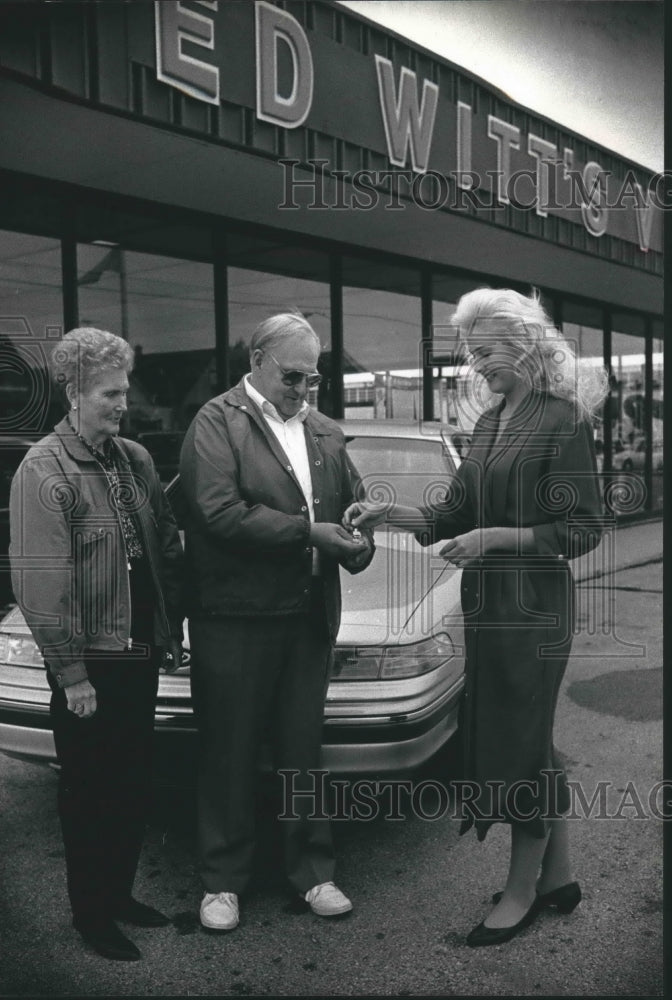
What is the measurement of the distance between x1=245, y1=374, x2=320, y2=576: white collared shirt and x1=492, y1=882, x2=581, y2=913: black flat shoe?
1.25 metres

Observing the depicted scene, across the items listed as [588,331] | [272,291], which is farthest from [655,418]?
[272,291]

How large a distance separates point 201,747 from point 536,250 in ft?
30.5

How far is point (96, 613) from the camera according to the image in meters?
2.75

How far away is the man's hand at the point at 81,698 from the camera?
267 centimetres

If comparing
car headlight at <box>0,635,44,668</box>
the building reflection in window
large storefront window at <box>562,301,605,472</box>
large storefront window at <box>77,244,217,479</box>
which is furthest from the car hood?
large storefront window at <box>562,301,605,472</box>

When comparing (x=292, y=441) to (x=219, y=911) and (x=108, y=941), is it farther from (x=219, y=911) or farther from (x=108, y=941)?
(x=108, y=941)

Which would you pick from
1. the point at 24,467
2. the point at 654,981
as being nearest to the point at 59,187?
the point at 24,467

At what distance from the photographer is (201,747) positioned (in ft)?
10.1

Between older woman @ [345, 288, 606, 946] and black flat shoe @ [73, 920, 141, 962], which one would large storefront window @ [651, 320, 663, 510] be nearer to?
older woman @ [345, 288, 606, 946]

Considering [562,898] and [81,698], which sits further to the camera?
[562,898]

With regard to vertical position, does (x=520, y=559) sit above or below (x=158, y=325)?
below

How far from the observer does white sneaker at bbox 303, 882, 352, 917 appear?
2.98 meters

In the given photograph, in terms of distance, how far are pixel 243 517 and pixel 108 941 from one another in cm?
132

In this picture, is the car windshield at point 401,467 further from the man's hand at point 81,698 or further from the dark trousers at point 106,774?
the man's hand at point 81,698
